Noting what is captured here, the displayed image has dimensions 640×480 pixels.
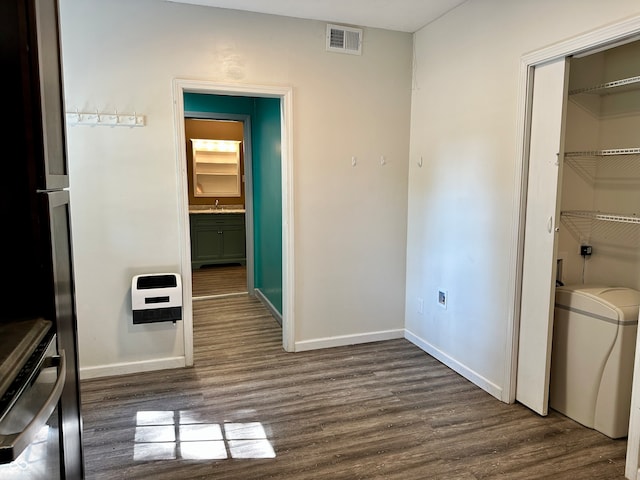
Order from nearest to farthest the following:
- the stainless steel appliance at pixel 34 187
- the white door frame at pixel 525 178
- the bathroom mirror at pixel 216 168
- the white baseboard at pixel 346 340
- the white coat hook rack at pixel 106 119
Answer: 1. the stainless steel appliance at pixel 34 187
2. the white door frame at pixel 525 178
3. the white coat hook rack at pixel 106 119
4. the white baseboard at pixel 346 340
5. the bathroom mirror at pixel 216 168

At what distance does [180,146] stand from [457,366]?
8.42 ft

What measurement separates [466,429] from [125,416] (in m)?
2.00

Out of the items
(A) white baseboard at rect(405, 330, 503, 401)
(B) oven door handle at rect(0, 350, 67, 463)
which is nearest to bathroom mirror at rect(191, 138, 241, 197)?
(A) white baseboard at rect(405, 330, 503, 401)

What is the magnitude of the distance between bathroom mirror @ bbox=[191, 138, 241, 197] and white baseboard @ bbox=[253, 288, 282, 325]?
276 centimetres

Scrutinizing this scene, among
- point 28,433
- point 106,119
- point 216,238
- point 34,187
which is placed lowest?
point 216,238

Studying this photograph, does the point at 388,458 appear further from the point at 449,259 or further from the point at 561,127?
the point at 561,127

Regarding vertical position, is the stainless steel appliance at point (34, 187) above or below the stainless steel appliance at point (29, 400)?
above

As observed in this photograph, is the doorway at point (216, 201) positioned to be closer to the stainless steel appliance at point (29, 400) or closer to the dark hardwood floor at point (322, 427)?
the dark hardwood floor at point (322, 427)

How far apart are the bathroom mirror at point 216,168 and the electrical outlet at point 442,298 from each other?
197 inches

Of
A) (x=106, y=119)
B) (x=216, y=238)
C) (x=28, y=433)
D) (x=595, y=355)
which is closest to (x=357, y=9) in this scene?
(x=106, y=119)

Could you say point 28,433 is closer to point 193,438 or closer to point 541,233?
point 193,438

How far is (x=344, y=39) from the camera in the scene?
3.50 m

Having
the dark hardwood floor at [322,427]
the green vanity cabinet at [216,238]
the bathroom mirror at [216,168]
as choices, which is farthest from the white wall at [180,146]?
the bathroom mirror at [216,168]

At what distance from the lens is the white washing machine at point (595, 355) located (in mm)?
2363
